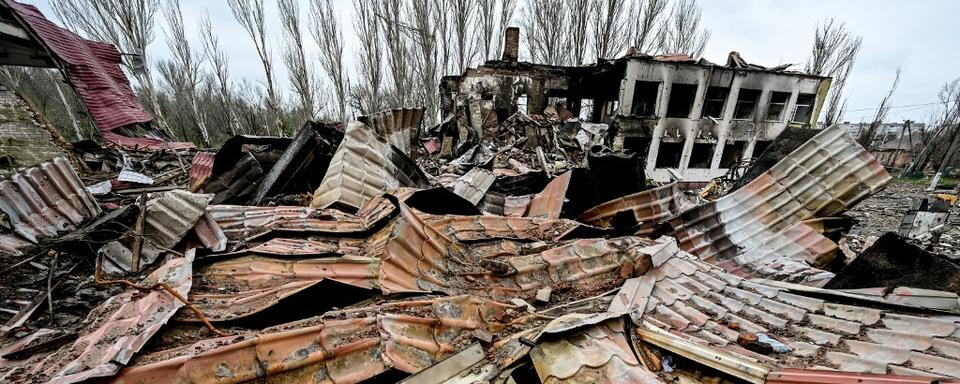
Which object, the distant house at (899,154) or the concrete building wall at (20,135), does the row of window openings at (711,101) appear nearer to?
the distant house at (899,154)

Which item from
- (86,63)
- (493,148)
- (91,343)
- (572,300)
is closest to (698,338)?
(572,300)

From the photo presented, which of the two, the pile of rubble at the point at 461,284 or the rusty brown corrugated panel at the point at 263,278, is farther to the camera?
the rusty brown corrugated panel at the point at 263,278

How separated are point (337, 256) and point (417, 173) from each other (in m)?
3.32

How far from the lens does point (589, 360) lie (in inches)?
69.1

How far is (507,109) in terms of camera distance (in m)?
15.0

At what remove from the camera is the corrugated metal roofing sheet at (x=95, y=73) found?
7.12 meters

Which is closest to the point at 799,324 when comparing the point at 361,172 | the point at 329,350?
the point at 329,350

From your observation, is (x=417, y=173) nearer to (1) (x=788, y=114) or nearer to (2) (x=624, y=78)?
(2) (x=624, y=78)

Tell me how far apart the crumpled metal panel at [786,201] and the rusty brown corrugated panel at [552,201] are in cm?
134

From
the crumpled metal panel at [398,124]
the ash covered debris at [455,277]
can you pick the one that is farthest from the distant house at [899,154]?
the crumpled metal panel at [398,124]

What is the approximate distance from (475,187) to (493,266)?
108 inches

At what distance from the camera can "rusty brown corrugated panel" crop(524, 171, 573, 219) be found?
454cm

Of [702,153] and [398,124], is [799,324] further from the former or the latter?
[702,153]

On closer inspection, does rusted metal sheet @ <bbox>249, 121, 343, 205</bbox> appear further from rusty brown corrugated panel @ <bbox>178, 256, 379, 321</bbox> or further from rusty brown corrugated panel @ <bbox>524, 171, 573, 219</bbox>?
rusty brown corrugated panel @ <bbox>524, 171, 573, 219</bbox>
